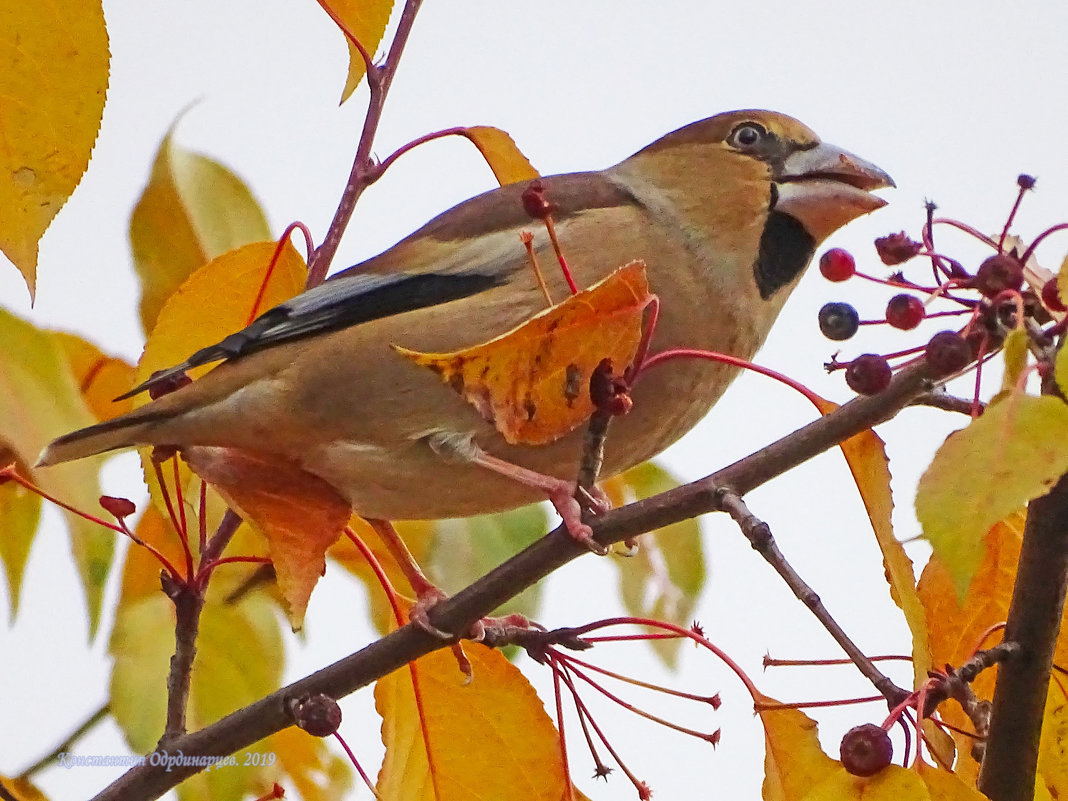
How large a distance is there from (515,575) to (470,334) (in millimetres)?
587

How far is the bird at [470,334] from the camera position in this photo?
6.57ft

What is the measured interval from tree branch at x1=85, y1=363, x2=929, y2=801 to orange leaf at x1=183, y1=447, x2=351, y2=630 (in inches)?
4.2

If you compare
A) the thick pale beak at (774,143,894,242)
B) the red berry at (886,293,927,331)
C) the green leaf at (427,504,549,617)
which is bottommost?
the red berry at (886,293,927,331)

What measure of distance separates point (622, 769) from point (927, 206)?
783 millimetres

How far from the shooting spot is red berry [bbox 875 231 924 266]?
1.44 metres

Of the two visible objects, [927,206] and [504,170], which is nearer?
[927,206]

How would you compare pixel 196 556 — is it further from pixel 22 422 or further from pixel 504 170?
pixel 504 170

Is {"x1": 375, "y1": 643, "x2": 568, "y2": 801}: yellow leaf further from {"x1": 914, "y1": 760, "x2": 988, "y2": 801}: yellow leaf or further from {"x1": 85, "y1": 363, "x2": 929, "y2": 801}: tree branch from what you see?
{"x1": 914, "y1": 760, "x2": 988, "y2": 801}: yellow leaf

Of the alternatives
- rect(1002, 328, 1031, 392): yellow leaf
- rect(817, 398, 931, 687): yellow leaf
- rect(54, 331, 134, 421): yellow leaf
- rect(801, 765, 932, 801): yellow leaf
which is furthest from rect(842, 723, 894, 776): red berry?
rect(54, 331, 134, 421): yellow leaf

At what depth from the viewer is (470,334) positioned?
2012mm

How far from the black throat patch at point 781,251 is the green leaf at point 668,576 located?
17.8 inches

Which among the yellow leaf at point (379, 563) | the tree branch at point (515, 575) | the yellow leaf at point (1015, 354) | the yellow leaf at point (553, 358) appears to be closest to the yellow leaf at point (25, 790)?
the tree branch at point (515, 575)

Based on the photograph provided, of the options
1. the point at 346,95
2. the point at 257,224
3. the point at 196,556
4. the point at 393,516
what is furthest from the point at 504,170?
the point at 196,556

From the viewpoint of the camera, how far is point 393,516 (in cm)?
213
